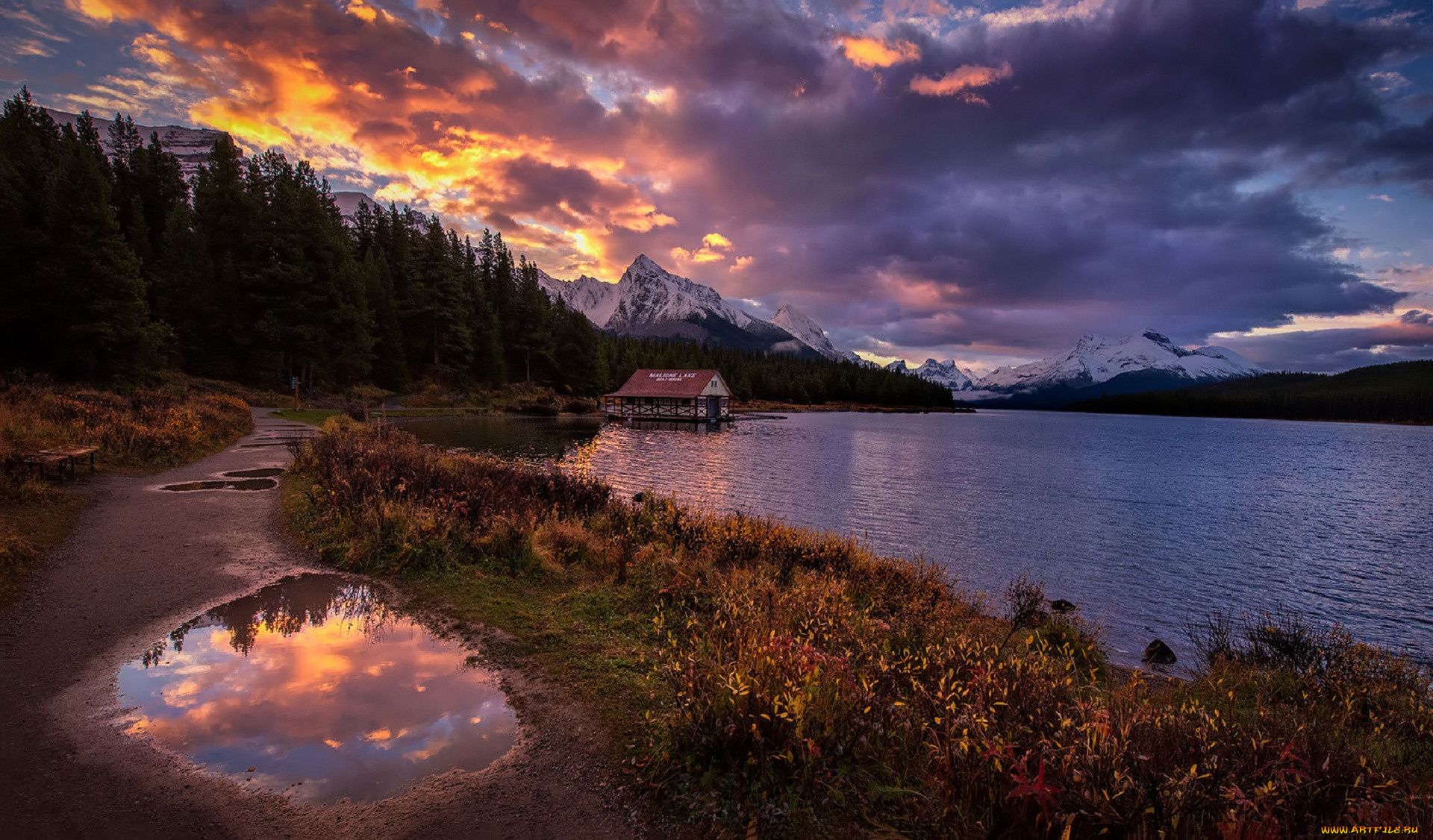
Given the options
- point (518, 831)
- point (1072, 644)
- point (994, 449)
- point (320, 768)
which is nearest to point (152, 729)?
point (320, 768)

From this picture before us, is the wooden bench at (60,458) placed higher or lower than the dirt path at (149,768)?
higher

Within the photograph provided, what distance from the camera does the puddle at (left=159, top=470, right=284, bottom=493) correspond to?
1531 centimetres

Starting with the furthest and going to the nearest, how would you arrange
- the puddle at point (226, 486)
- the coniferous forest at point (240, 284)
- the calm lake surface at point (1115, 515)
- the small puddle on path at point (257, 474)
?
the coniferous forest at point (240, 284) < the small puddle on path at point (257, 474) < the calm lake surface at point (1115, 515) < the puddle at point (226, 486)

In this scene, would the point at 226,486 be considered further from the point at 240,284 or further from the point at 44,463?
the point at 240,284

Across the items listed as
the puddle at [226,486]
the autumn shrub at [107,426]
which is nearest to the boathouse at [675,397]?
the autumn shrub at [107,426]

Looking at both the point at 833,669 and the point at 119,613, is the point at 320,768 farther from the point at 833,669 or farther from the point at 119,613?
the point at 119,613

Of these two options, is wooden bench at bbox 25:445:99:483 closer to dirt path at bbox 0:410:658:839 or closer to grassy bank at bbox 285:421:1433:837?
grassy bank at bbox 285:421:1433:837

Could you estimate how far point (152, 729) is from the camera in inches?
206

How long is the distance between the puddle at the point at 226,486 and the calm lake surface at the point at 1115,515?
1323 centimetres

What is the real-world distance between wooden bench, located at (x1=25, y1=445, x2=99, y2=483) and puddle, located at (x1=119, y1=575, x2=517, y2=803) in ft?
32.0

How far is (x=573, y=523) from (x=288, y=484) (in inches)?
377

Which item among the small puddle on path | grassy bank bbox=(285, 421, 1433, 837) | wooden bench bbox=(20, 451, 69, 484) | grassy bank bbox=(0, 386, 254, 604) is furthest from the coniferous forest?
grassy bank bbox=(285, 421, 1433, 837)

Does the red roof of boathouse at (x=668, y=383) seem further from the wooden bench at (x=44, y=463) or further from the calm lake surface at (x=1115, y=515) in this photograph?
the wooden bench at (x=44, y=463)

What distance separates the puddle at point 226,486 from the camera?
50.2 ft
